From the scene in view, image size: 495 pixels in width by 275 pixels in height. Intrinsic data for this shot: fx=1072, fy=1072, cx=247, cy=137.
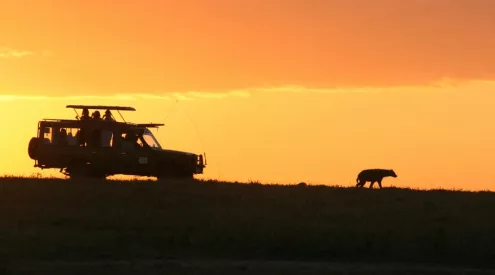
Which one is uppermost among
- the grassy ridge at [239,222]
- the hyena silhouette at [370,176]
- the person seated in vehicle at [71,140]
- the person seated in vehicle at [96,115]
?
the person seated in vehicle at [96,115]

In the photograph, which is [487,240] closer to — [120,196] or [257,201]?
[257,201]

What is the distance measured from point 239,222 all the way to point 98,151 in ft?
39.5

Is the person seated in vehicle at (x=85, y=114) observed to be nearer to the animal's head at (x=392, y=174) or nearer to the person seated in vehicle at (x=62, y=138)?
the person seated in vehicle at (x=62, y=138)

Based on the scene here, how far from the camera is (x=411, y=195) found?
111 ft

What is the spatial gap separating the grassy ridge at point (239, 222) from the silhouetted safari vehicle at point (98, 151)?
398cm

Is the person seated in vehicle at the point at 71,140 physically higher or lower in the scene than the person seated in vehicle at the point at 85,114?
lower

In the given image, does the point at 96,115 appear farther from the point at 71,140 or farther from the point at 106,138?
the point at 71,140

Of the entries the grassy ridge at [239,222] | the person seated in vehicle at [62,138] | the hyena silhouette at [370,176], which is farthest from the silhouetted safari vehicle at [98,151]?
the hyena silhouette at [370,176]

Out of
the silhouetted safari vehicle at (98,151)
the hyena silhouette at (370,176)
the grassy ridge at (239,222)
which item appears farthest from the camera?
the hyena silhouette at (370,176)

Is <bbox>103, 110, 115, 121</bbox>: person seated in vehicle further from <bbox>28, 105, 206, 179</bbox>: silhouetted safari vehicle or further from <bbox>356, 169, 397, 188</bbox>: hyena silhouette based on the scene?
<bbox>356, 169, 397, 188</bbox>: hyena silhouette

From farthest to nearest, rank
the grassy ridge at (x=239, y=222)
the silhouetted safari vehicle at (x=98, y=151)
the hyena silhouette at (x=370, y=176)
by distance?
the hyena silhouette at (x=370, y=176) < the silhouetted safari vehicle at (x=98, y=151) < the grassy ridge at (x=239, y=222)

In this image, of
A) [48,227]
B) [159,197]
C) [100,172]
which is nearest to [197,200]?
[159,197]

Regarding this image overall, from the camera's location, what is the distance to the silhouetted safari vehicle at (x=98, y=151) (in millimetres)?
38656

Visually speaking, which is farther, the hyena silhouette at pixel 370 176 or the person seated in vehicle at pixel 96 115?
the hyena silhouette at pixel 370 176
